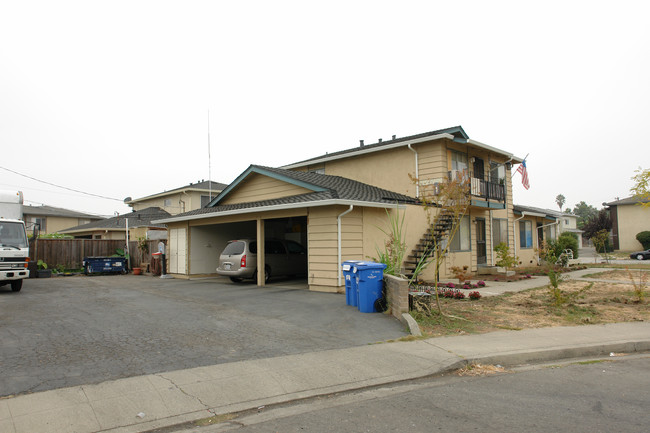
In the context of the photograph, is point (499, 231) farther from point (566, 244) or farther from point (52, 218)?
point (52, 218)

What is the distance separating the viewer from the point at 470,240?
1858 cm

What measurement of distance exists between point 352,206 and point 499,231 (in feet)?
39.4

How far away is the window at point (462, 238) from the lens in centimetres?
1760

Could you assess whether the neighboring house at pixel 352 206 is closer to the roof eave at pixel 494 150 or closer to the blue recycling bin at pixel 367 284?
the roof eave at pixel 494 150

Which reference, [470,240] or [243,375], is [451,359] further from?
[470,240]

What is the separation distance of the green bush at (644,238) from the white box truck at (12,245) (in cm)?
4755

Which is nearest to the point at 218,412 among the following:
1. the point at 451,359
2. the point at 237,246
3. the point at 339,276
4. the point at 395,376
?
the point at 395,376

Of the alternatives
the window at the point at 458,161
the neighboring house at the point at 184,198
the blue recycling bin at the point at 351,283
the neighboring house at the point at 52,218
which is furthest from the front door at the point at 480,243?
the neighboring house at the point at 52,218

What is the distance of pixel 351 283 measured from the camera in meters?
9.91

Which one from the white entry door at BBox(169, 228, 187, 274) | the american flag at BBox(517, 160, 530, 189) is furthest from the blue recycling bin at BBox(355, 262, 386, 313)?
the american flag at BBox(517, 160, 530, 189)

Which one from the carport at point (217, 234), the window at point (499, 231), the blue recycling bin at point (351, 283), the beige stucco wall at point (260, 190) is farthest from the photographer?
the window at point (499, 231)

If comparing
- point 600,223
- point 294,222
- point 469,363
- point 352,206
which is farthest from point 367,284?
point 600,223

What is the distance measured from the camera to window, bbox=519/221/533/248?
2348cm

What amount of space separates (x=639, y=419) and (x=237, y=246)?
13.2 metres
